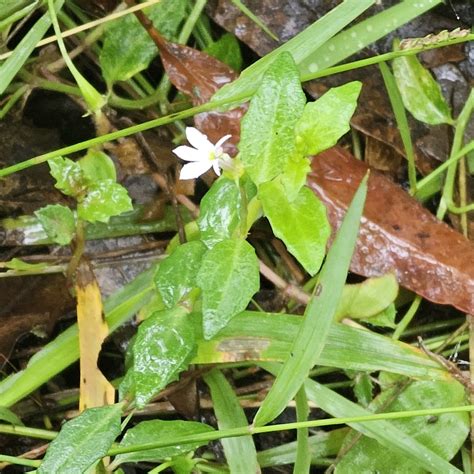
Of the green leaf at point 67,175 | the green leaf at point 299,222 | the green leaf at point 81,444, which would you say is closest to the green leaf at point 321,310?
the green leaf at point 299,222

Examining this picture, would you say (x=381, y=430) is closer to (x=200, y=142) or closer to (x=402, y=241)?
(x=402, y=241)

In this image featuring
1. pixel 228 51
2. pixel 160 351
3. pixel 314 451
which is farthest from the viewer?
pixel 228 51

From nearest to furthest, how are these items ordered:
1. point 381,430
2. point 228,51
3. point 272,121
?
point 272,121 < point 381,430 < point 228,51

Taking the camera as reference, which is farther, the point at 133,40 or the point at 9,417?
the point at 133,40

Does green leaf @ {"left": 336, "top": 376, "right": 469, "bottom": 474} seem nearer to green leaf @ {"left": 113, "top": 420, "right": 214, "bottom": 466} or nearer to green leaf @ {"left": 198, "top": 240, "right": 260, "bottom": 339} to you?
green leaf @ {"left": 113, "top": 420, "right": 214, "bottom": 466}

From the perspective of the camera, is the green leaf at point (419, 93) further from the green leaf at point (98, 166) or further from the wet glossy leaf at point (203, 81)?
the green leaf at point (98, 166)

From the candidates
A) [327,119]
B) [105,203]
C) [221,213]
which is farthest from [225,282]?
[105,203]
